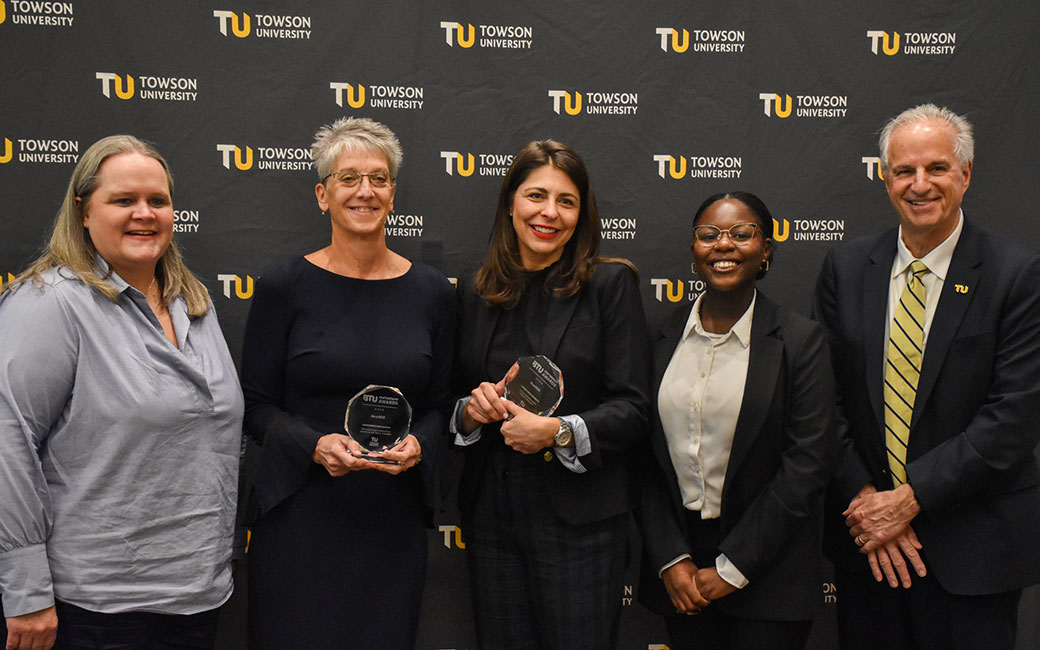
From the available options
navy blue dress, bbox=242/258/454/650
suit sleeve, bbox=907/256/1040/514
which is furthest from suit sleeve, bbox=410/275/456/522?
suit sleeve, bbox=907/256/1040/514

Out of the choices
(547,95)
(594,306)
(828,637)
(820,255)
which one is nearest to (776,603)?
(594,306)

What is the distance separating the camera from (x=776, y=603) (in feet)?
7.07

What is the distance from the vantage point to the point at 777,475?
2.19m

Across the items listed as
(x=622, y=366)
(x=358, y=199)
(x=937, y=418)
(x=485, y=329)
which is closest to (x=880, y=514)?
(x=937, y=418)

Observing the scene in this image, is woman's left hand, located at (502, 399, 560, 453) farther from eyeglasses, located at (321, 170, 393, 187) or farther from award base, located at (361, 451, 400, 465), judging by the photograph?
eyeglasses, located at (321, 170, 393, 187)

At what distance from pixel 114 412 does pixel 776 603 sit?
6.12ft

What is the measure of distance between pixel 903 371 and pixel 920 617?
0.76m

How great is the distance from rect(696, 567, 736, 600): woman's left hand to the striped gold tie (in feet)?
2.11

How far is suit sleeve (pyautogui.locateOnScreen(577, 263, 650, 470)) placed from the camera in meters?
2.22

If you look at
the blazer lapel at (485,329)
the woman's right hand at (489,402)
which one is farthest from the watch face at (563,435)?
the blazer lapel at (485,329)

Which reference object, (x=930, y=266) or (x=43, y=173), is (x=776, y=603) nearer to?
(x=930, y=266)

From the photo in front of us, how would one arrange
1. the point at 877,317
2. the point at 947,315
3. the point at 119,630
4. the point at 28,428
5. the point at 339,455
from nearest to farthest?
the point at 28,428 < the point at 119,630 < the point at 339,455 < the point at 947,315 < the point at 877,317

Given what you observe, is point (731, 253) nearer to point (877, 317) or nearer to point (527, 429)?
point (877, 317)

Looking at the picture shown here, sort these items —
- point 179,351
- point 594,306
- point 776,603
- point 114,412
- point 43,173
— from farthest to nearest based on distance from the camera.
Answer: point 43,173, point 594,306, point 776,603, point 179,351, point 114,412
